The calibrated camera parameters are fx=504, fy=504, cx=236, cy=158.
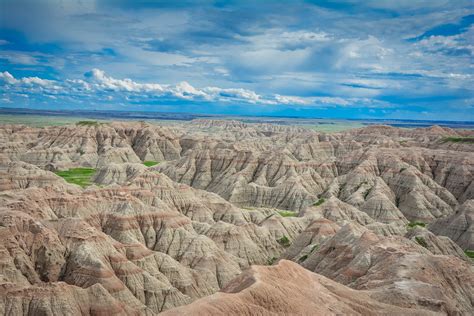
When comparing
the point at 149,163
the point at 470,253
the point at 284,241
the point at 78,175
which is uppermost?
the point at 284,241

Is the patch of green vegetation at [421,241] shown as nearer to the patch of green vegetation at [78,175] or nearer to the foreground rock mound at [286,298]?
the foreground rock mound at [286,298]

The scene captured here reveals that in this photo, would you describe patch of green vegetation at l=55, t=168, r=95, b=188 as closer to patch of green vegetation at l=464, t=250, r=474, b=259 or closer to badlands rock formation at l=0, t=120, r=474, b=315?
badlands rock formation at l=0, t=120, r=474, b=315

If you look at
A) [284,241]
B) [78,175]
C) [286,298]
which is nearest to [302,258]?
[284,241]

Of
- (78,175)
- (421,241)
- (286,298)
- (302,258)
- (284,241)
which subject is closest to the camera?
(286,298)

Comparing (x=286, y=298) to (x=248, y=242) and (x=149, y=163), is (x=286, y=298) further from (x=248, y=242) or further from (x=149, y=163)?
(x=149, y=163)

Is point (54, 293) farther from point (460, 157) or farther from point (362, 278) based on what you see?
point (460, 157)

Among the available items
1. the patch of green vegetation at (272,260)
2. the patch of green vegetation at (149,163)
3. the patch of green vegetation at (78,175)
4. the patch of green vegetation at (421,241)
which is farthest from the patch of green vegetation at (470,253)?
the patch of green vegetation at (149,163)
